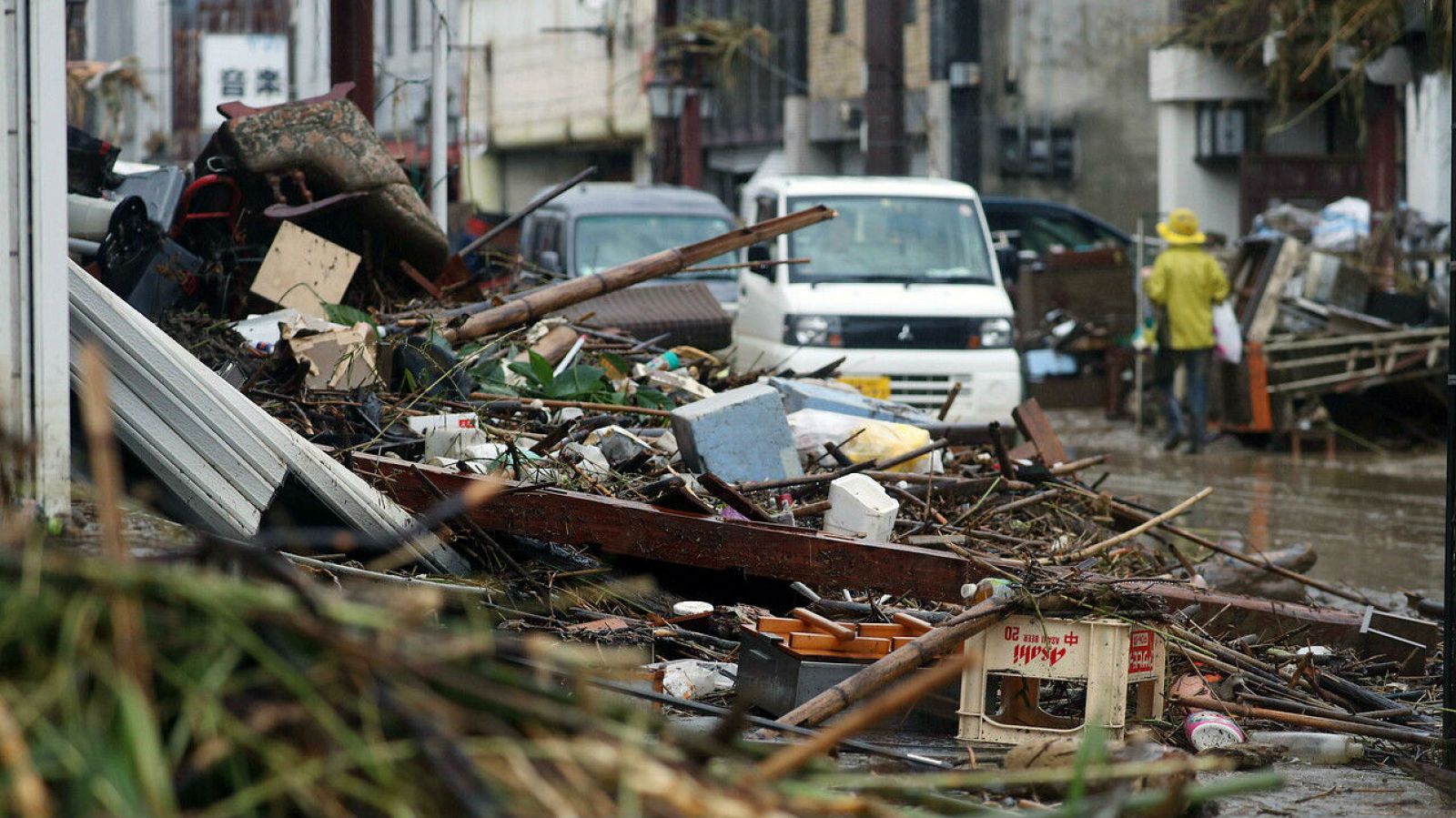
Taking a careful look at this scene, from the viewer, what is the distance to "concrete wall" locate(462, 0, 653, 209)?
126 ft

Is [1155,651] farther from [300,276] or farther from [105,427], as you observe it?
[300,276]

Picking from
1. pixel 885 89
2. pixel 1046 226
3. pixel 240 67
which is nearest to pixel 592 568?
pixel 885 89

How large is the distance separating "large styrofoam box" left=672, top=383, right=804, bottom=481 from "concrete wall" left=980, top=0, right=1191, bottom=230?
23654 mm

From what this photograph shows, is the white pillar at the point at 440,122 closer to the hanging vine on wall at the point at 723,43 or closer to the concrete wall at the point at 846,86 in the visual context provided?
the hanging vine on wall at the point at 723,43

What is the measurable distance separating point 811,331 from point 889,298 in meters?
0.70

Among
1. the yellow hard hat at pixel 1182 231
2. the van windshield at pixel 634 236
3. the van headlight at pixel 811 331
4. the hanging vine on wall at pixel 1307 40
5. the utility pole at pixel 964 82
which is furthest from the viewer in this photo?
the utility pole at pixel 964 82

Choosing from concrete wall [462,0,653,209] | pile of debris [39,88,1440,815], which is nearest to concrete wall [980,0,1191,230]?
concrete wall [462,0,653,209]

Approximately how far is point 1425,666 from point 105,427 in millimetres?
6095

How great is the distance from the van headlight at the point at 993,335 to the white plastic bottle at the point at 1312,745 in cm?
752

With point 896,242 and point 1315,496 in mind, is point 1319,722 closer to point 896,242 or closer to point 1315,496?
point 1315,496

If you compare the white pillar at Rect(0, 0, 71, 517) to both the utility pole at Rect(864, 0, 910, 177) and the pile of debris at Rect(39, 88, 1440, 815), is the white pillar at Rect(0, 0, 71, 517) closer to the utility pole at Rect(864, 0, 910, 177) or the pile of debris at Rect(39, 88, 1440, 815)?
the pile of debris at Rect(39, 88, 1440, 815)

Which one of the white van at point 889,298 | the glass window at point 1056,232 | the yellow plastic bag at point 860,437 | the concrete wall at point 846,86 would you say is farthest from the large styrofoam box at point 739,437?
the concrete wall at point 846,86

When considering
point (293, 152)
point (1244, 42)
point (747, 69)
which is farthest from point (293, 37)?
point (293, 152)

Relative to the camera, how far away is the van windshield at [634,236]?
46.9 feet
